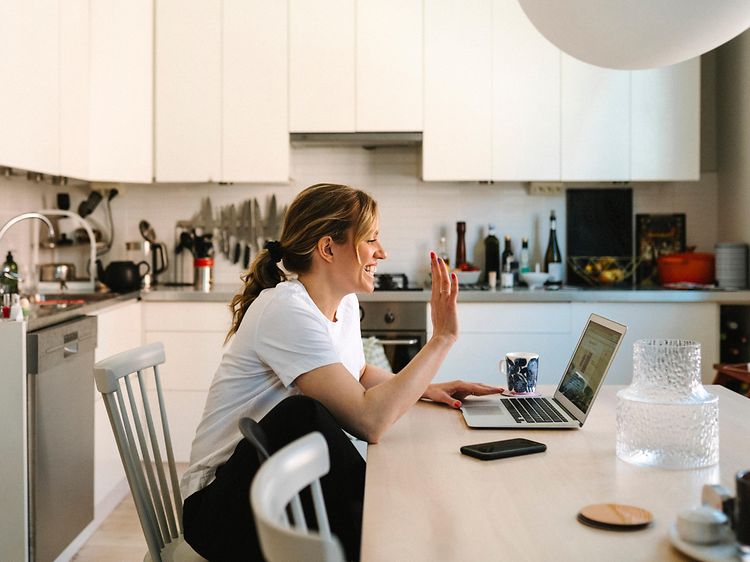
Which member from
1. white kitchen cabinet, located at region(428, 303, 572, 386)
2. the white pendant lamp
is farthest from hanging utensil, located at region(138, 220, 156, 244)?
the white pendant lamp

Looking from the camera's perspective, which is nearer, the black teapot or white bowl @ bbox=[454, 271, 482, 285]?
the black teapot

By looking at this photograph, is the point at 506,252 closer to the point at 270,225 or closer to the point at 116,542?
the point at 270,225

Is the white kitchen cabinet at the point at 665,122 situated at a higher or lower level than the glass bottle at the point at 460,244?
higher

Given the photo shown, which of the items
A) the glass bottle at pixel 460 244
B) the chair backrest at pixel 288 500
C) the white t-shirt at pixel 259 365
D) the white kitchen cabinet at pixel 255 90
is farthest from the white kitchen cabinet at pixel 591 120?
the chair backrest at pixel 288 500

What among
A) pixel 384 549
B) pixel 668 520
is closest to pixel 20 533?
pixel 384 549

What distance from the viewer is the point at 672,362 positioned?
4.99 ft

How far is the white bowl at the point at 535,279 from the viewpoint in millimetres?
4312

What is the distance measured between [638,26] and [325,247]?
0.83 meters

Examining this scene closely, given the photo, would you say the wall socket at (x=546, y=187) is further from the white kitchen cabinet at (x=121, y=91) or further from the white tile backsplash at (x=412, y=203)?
the white kitchen cabinet at (x=121, y=91)

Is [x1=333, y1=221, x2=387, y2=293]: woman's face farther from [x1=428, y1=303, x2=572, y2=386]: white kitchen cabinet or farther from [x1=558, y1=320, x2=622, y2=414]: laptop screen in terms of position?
[x1=428, y1=303, x2=572, y2=386]: white kitchen cabinet

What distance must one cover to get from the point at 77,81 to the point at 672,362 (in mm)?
3193

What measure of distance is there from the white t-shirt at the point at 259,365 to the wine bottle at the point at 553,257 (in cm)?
274

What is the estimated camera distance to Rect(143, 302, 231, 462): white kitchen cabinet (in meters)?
4.11

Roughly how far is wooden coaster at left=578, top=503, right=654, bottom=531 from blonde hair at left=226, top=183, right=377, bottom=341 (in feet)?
3.14
